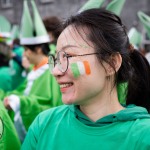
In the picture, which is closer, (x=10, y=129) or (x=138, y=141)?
(x=138, y=141)

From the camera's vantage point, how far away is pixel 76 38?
1473 mm

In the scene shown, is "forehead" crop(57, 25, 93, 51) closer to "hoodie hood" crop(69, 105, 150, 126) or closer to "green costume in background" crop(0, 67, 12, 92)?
"hoodie hood" crop(69, 105, 150, 126)

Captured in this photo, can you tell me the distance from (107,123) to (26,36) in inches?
98.6

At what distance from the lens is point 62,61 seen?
147 cm

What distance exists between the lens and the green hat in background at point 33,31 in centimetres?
376

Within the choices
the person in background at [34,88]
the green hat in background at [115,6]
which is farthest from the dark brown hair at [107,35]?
the person in background at [34,88]

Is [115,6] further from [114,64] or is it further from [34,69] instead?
[34,69]

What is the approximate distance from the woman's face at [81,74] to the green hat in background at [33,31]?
228 cm

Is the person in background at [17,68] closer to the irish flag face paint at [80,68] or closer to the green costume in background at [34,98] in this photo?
the green costume in background at [34,98]

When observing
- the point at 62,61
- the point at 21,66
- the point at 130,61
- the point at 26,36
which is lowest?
the point at 21,66

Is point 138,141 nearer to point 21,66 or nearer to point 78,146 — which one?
point 78,146

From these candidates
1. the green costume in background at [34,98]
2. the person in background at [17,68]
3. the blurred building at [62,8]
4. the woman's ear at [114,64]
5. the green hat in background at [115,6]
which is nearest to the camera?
the woman's ear at [114,64]

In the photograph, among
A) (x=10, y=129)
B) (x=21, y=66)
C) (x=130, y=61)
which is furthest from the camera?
(x=21, y=66)

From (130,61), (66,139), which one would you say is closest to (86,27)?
(130,61)
